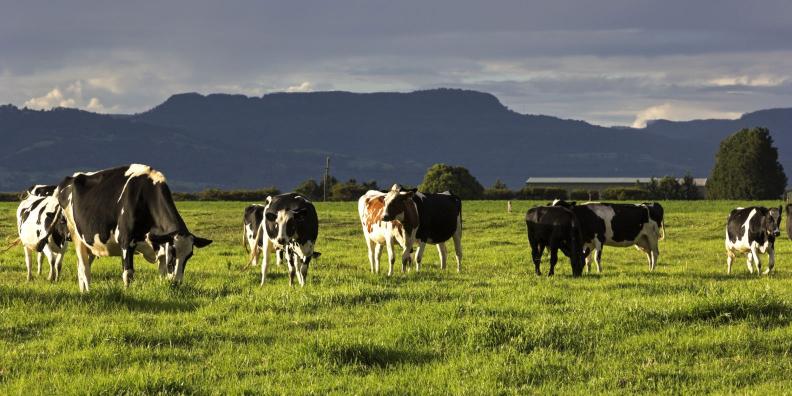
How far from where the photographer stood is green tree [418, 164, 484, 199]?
12256 centimetres

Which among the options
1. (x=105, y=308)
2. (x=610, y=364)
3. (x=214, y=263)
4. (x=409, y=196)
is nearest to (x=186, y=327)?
(x=105, y=308)

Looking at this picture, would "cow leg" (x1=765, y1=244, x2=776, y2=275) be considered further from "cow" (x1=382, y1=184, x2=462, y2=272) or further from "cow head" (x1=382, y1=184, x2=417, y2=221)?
"cow head" (x1=382, y1=184, x2=417, y2=221)

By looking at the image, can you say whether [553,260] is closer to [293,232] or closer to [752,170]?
[293,232]

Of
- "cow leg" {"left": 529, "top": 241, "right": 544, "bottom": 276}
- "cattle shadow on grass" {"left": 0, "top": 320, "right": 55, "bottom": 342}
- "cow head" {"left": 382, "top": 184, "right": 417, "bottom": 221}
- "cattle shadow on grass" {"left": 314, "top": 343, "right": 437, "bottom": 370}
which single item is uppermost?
"cow head" {"left": 382, "top": 184, "right": 417, "bottom": 221}

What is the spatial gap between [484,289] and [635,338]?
5.66 metres

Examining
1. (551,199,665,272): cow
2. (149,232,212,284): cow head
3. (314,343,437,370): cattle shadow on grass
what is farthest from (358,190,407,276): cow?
(314,343,437,370): cattle shadow on grass

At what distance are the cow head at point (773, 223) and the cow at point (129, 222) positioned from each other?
15.9 meters

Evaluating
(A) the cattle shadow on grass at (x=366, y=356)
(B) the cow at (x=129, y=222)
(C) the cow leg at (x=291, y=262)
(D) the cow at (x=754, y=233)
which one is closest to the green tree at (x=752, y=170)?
(D) the cow at (x=754, y=233)

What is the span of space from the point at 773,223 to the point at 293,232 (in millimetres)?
13724

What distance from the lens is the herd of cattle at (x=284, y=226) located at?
17.8 meters

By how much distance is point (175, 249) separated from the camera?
57.7 ft

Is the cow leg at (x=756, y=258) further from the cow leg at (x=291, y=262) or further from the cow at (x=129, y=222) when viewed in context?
the cow at (x=129, y=222)

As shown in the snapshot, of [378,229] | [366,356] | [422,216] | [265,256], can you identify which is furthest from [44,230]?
[366,356]

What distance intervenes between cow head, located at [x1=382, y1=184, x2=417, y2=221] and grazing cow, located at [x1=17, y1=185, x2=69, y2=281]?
7.59 meters
